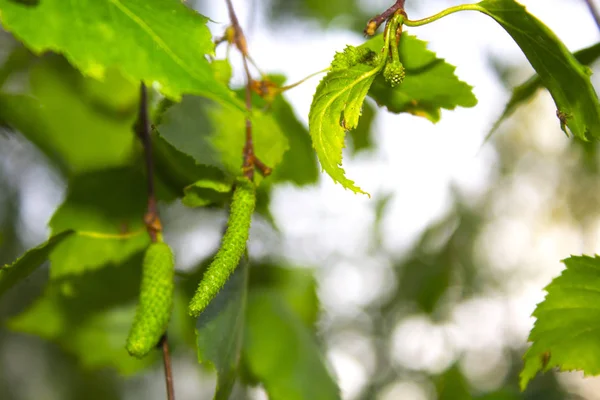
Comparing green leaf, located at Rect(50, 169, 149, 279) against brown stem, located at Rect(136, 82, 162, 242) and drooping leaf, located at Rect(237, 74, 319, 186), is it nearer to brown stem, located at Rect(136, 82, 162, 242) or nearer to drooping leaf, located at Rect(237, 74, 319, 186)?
brown stem, located at Rect(136, 82, 162, 242)

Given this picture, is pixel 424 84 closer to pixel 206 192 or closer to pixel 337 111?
pixel 337 111

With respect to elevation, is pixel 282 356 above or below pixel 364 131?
below

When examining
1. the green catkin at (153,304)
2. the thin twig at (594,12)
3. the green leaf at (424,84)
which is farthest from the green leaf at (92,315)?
the thin twig at (594,12)

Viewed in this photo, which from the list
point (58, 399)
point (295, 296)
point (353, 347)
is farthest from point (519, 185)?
point (58, 399)

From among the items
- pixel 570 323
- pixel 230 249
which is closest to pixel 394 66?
pixel 230 249

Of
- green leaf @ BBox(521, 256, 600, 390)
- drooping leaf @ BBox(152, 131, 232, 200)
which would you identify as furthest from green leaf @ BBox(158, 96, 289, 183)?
green leaf @ BBox(521, 256, 600, 390)

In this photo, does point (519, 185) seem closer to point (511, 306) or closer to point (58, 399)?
point (511, 306)
